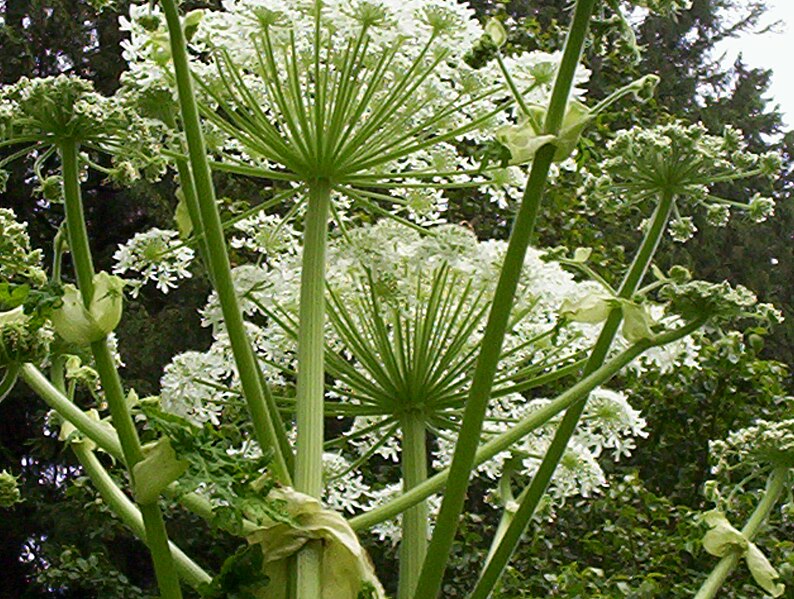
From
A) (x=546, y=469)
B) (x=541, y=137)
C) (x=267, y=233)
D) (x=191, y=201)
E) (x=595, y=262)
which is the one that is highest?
(x=595, y=262)

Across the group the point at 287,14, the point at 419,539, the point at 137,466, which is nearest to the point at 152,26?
the point at 287,14

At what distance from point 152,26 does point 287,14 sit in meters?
0.31

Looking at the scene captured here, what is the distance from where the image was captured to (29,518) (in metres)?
10.7

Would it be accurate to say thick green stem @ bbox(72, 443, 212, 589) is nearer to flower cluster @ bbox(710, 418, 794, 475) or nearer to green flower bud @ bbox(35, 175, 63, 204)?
green flower bud @ bbox(35, 175, 63, 204)

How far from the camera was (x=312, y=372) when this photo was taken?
186cm

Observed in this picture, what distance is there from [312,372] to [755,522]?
0.87 metres

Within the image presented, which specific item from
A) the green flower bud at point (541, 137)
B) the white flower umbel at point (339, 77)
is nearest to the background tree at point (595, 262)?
the green flower bud at point (541, 137)

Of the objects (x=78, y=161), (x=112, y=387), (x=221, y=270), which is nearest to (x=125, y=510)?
(x=112, y=387)

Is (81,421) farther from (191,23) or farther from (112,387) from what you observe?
(191,23)

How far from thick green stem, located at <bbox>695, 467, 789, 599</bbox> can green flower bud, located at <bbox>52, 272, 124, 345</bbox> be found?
3.64ft

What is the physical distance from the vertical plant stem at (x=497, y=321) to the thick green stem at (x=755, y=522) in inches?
27.8

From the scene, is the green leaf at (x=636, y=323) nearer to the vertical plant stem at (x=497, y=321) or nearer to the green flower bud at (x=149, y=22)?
the vertical plant stem at (x=497, y=321)

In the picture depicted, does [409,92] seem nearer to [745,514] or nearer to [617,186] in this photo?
[617,186]

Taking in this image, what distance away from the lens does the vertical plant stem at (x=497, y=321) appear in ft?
4.89
